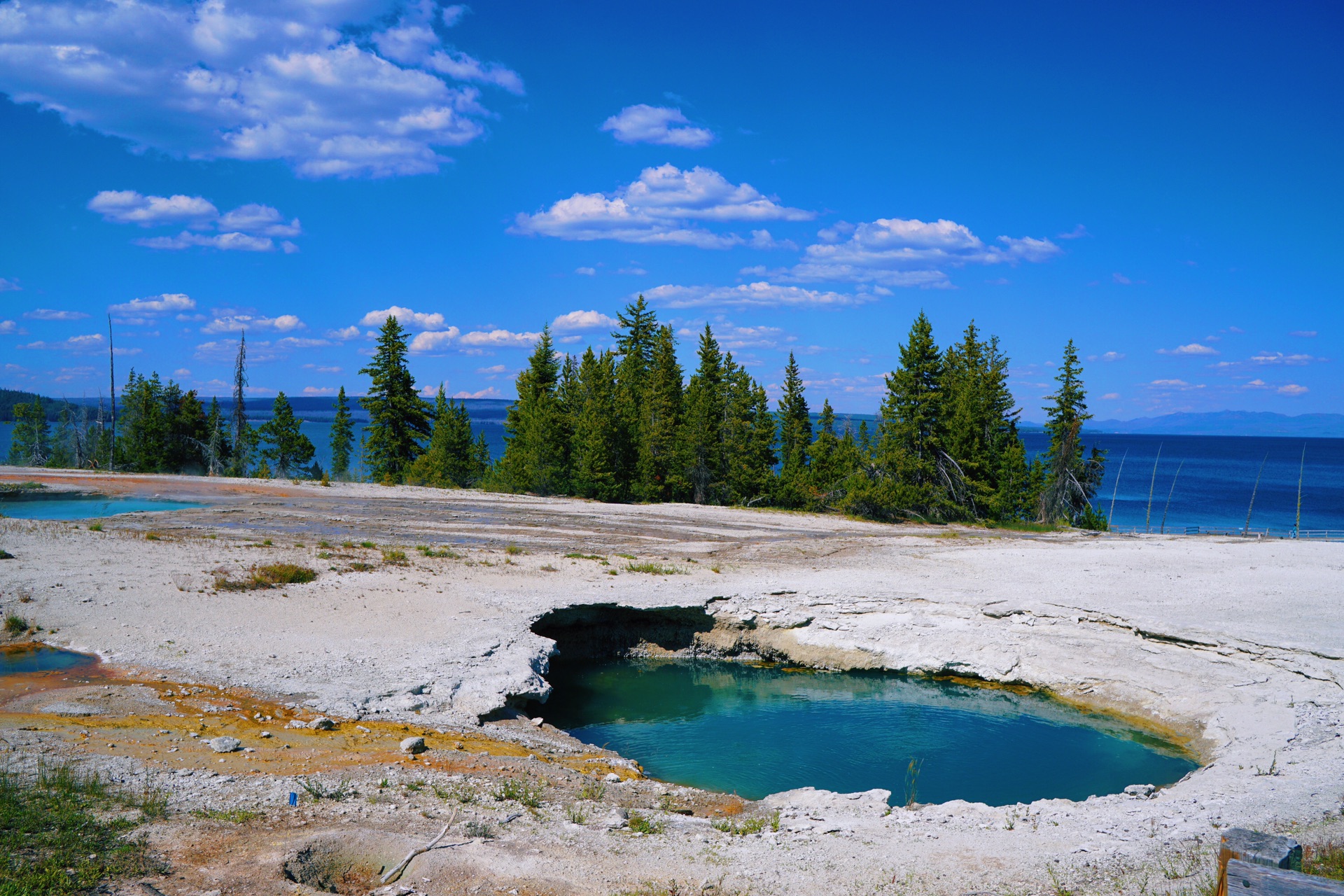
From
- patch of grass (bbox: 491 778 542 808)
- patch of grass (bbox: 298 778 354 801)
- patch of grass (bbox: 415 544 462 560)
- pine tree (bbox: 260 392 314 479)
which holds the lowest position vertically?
patch of grass (bbox: 491 778 542 808)

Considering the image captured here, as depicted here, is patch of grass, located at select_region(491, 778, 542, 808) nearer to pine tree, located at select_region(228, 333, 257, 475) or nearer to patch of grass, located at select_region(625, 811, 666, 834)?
patch of grass, located at select_region(625, 811, 666, 834)

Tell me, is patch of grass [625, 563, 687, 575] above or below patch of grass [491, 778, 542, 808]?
above

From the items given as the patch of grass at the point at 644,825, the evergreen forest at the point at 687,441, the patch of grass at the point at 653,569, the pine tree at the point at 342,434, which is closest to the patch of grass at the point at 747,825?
the patch of grass at the point at 644,825

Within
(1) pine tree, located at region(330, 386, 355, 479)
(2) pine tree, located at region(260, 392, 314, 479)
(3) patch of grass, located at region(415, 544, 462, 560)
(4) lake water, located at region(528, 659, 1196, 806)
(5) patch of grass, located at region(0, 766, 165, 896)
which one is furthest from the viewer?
(1) pine tree, located at region(330, 386, 355, 479)

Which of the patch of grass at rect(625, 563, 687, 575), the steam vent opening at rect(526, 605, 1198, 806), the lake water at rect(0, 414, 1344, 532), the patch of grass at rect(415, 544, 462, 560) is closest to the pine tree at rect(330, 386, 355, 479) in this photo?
the lake water at rect(0, 414, 1344, 532)

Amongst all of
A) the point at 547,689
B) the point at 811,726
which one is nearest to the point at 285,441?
the point at 547,689

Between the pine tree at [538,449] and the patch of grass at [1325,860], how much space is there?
43937mm

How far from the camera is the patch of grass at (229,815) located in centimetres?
802

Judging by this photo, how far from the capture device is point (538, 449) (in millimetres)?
49312

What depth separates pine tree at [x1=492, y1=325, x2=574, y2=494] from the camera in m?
Answer: 49.3

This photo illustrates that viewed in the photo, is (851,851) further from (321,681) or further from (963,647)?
(963,647)

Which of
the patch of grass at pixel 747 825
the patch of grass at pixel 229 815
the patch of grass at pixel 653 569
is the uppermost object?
the patch of grass at pixel 653 569

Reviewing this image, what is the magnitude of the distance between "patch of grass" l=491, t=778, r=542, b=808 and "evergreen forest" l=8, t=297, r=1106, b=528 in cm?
3506

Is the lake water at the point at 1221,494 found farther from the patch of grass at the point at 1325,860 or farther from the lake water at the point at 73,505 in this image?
the patch of grass at the point at 1325,860
